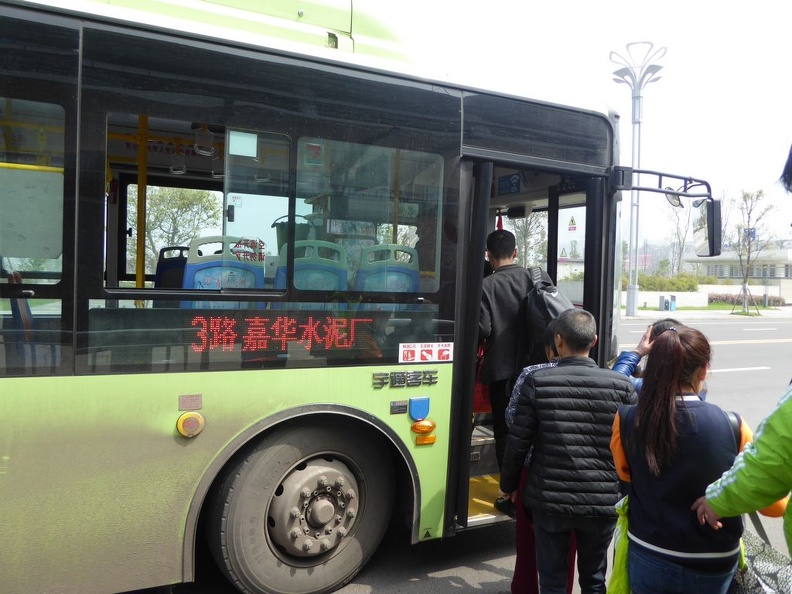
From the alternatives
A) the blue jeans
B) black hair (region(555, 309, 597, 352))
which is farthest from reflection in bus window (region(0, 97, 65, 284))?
the blue jeans

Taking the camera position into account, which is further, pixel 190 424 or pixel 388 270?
pixel 388 270

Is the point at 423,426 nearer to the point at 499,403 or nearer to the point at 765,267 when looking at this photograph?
the point at 499,403

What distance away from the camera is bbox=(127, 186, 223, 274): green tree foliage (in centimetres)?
339

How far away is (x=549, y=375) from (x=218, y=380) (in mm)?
1574

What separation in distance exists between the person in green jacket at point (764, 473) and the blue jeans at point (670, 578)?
0.38 m

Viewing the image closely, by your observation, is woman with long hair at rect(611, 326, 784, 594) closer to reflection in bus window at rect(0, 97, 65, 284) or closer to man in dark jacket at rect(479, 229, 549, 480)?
man in dark jacket at rect(479, 229, 549, 480)

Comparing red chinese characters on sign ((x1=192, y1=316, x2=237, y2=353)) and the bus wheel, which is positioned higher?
red chinese characters on sign ((x1=192, y1=316, x2=237, y2=353))

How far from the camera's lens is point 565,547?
2986 mm

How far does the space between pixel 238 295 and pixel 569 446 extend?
172cm

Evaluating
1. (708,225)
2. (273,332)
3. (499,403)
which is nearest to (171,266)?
(273,332)

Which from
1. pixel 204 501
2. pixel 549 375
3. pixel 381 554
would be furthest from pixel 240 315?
pixel 381 554

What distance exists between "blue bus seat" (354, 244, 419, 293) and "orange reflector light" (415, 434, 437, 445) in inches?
32.8

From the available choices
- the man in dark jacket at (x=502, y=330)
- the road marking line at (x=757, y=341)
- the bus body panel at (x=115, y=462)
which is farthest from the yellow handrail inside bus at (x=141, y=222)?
the road marking line at (x=757, y=341)

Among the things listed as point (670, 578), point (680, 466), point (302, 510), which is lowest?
point (302, 510)
